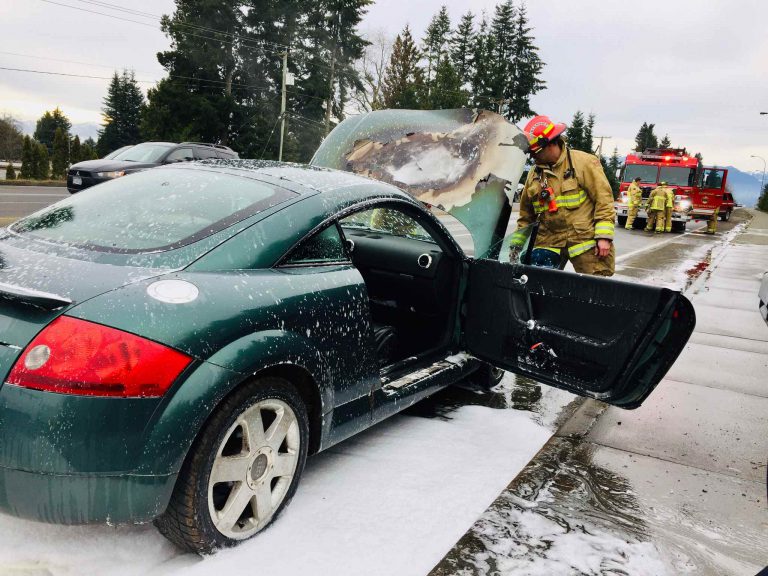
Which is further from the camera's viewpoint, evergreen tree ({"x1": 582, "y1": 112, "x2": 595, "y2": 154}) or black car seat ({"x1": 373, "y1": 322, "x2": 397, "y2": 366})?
evergreen tree ({"x1": 582, "y1": 112, "x2": 595, "y2": 154})

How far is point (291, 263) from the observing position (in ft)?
8.29

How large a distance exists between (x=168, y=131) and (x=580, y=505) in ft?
123

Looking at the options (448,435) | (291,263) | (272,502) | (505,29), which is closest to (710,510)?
(448,435)

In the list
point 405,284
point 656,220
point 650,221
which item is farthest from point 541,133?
point 650,221

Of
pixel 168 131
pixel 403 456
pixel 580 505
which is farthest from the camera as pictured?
pixel 168 131

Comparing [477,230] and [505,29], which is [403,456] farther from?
[505,29]

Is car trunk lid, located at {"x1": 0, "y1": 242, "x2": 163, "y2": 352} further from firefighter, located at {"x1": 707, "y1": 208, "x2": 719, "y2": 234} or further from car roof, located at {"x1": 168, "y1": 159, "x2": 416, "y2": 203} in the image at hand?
firefighter, located at {"x1": 707, "y1": 208, "x2": 719, "y2": 234}

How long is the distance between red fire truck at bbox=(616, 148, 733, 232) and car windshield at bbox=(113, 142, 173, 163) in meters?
15.4

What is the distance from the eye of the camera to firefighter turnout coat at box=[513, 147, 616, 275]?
14.5ft

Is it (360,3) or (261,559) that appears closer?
(261,559)

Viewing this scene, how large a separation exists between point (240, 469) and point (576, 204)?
319cm

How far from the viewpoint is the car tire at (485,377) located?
14.0ft

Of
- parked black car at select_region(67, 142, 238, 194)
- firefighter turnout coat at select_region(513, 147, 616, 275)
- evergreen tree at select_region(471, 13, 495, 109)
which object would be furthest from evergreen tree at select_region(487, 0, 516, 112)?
firefighter turnout coat at select_region(513, 147, 616, 275)

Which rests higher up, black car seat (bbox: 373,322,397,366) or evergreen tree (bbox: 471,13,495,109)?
evergreen tree (bbox: 471,13,495,109)
